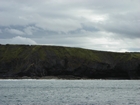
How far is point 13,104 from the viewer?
67.6 meters

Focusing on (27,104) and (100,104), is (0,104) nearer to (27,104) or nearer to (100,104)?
(27,104)

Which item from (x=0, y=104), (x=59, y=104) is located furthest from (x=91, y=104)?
(x=0, y=104)

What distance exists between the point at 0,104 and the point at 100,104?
20.0 metres

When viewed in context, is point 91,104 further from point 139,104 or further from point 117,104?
point 139,104

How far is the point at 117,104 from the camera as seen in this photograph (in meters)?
67.4

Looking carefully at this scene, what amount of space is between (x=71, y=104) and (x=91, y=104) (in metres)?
4.06

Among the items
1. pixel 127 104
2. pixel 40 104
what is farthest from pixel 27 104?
pixel 127 104

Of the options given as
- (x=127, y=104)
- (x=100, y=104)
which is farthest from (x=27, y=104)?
(x=127, y=104)

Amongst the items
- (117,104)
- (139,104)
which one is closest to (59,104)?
(117,104)

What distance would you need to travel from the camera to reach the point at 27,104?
221 ft

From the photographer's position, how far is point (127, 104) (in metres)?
67.7

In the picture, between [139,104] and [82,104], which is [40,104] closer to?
[82,104]

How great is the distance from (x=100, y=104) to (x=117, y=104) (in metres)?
3.39

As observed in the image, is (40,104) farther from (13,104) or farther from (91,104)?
(91,104)
